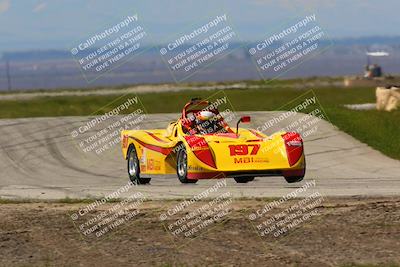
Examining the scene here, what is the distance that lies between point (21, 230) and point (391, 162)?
14.8 meters

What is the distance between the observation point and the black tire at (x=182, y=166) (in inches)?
837

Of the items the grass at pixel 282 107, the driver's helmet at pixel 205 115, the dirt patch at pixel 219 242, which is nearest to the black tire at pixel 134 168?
the driver's helmet at pixel 205 115

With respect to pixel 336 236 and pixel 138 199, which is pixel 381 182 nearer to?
pixel 138 199

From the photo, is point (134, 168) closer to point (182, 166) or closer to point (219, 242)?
point (182, 166)

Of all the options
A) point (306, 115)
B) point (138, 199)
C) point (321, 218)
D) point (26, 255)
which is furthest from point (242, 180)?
point (306, 115)

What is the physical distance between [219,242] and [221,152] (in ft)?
23.1

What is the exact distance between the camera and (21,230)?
1491 centimetres

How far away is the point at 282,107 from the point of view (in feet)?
153

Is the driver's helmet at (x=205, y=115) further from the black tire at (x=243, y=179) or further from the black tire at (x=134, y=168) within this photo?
the black tire at (x=134, y=168)

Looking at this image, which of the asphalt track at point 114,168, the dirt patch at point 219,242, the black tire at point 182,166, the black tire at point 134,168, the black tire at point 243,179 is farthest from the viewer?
the black tire at point 134,168

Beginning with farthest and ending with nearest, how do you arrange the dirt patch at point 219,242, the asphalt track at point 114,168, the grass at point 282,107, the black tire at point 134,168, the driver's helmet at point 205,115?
the grass at point 282,107, the black tire at point 134,168, the driver's helmet at point 205,115, the asphalt track at point 114,168, the dirt patch at point 219,242

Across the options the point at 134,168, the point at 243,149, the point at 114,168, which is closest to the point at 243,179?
the point at 243,149

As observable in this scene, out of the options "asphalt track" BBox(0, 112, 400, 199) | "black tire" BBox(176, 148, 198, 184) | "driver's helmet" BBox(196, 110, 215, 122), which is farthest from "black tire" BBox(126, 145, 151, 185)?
"driver's helmet" BBox(196, 110, 215, 122)

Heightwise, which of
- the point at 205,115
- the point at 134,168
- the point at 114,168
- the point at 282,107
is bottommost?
the point at 282,107
